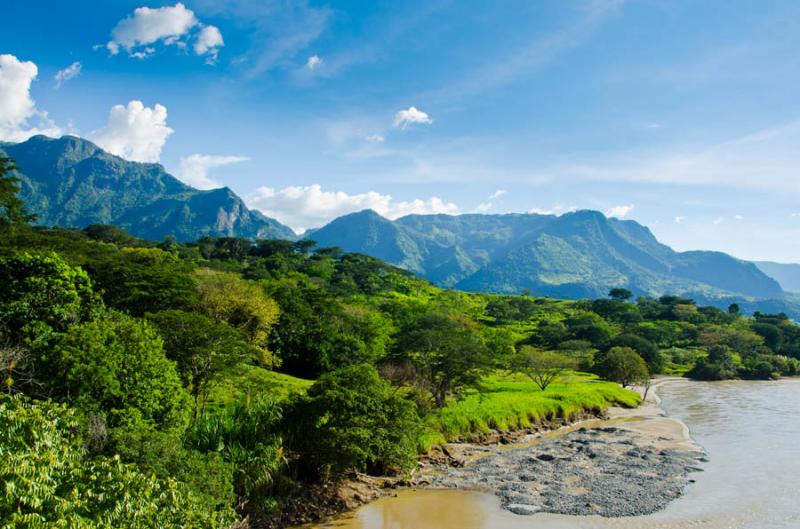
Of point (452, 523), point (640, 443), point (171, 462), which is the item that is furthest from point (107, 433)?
point (640, 443)

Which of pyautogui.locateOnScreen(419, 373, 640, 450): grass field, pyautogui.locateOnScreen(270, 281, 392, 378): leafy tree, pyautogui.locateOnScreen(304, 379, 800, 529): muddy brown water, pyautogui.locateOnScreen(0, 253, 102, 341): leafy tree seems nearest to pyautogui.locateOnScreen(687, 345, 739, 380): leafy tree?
pyautogui.locateOnScreen(419, 373, 640, 450): grass field

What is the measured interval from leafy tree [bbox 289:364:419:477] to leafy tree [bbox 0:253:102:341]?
1593cm

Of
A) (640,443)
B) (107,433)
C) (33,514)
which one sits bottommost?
(640,443)

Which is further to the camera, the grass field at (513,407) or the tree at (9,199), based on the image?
the tree at (9,199)

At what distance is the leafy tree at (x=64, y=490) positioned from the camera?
938 cm

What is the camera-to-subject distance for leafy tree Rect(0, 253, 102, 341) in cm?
3000

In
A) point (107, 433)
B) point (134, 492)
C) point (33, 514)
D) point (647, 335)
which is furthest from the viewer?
point (647, 335)

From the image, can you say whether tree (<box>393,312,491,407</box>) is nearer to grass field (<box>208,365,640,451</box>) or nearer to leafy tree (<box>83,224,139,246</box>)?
grass field (<box>208,365,640,451</box>)

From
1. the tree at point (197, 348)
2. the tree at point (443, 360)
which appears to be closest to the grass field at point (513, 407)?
the tree at point (443, 360)

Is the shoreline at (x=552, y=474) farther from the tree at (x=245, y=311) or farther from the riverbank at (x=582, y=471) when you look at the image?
the tree at (x=245, y=311)

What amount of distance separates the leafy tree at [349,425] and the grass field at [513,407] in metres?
4.71

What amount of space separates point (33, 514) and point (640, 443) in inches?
1516

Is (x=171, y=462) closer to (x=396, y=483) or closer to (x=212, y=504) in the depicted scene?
(x=212, y=504)

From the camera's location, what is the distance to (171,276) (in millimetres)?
47812
